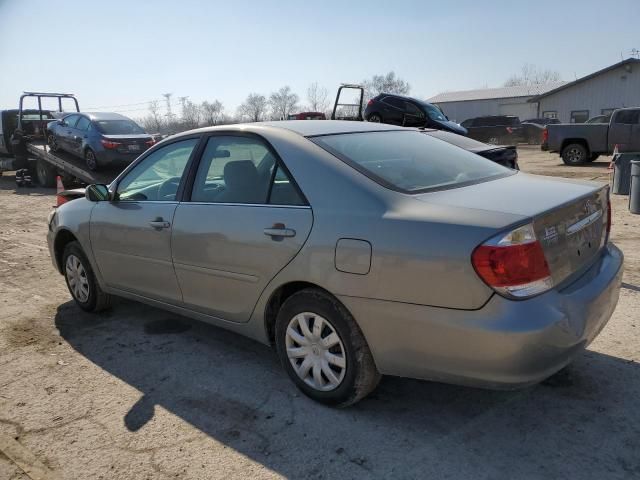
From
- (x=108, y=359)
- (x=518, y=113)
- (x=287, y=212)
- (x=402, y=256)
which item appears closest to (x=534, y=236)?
(x=402, y=256)

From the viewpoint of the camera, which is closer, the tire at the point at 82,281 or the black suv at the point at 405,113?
the tire at the point at 82,281

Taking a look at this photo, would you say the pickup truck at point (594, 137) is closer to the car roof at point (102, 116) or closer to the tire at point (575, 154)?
the tire at point (575, 154)

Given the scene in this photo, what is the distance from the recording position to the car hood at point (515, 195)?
2.66 metres

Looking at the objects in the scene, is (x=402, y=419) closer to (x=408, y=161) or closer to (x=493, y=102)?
(x=408, y=161)

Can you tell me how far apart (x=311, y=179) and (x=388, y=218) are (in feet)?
1.97

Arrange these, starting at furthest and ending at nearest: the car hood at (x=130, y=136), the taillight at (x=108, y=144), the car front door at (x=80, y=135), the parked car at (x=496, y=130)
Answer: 1. the parked car at (x=496, y=130)
2. the car front door at (x=80, y=135)
3. the car hood at (x=130, y=136)
4. the taillight at (x=108, y=144)

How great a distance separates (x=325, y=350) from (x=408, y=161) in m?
1.26

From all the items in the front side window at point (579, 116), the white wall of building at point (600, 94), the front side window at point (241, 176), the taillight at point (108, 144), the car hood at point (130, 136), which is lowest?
the front side window at point (241, 176)

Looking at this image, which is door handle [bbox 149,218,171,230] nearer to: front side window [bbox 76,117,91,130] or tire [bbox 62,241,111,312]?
tire [bbox 62,241,111,312]

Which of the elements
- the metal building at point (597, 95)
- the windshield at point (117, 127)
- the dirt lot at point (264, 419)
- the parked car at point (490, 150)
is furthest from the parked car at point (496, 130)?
the dirt lot at point (264, 419)

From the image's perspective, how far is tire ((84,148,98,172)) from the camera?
1360 cm

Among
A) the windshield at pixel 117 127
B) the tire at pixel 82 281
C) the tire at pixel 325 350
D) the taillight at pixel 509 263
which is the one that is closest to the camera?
the taillight at pixel 509 263

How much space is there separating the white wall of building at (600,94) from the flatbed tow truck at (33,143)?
114ft

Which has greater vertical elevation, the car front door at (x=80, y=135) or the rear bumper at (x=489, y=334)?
the car front door at (x=80, y=135)
